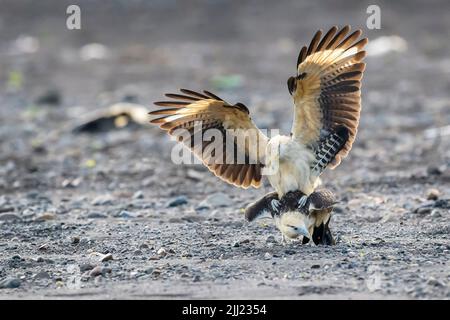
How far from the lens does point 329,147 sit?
7.71 metres

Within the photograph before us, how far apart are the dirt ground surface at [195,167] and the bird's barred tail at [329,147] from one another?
25.3 inches

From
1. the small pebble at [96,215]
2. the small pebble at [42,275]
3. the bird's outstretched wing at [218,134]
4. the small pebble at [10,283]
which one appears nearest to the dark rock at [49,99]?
the small pebble at [96,215]

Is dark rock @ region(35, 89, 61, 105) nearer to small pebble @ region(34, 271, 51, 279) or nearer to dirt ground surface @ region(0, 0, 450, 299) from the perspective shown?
dirt ground surface @ region(0, 0, 450, 299)

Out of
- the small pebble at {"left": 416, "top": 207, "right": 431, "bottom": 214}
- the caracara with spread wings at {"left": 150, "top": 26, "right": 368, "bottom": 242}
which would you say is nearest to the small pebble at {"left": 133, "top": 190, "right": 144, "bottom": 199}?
the caracara with spread wings at {"left": 150, "top": 26, "right": 368, "bottom": 242}

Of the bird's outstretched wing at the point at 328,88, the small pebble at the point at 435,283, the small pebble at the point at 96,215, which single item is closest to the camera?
the small pebble at the point at 435,283

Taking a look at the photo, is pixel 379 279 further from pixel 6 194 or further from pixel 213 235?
pixel 6 194

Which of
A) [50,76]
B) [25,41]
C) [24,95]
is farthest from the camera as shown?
[25,41]

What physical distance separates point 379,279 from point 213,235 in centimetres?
200

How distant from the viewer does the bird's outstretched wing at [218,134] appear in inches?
311

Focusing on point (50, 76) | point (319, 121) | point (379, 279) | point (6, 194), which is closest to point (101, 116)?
point (6, 194)

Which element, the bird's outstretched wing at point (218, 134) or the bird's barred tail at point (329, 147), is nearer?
the bird's barred tail at point (329, 147)

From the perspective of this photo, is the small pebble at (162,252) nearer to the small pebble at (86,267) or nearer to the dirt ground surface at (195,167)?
the dirt ground surface at (195,167)

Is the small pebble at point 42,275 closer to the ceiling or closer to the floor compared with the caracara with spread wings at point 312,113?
closer to the floor

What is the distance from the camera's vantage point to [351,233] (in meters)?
8.28
